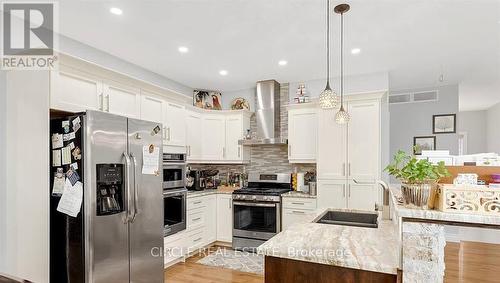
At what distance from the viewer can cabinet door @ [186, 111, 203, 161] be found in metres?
4.27

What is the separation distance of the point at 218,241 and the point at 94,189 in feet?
8.74

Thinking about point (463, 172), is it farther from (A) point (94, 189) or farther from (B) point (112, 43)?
(B) point (112, 43)

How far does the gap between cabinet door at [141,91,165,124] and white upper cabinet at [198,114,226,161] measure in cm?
114

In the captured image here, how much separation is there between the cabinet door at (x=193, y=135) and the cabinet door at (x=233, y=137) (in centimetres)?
47

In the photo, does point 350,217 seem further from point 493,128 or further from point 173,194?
point 493,128

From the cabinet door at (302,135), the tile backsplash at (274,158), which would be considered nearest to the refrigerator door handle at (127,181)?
the tile backsplash at (274,158)

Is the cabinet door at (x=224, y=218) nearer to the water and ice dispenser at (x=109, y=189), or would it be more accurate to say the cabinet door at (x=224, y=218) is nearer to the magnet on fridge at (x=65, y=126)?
the water and ice dispenser at (x=109, y=189)

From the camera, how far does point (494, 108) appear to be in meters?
7.00

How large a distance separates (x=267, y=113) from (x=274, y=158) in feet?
2.63

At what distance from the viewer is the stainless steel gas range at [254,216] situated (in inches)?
156

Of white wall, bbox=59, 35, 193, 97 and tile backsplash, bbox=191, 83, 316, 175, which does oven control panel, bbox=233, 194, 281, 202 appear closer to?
tile backsplash, bbox=191, 83, 316, 175

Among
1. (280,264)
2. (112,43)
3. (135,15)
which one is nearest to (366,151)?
(280,264)

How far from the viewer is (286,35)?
9.26 ft

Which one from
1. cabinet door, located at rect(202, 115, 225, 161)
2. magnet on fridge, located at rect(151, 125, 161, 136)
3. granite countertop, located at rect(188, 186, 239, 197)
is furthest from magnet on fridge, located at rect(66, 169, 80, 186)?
cabinet door, located at rect(202, 115, 225, 161)
